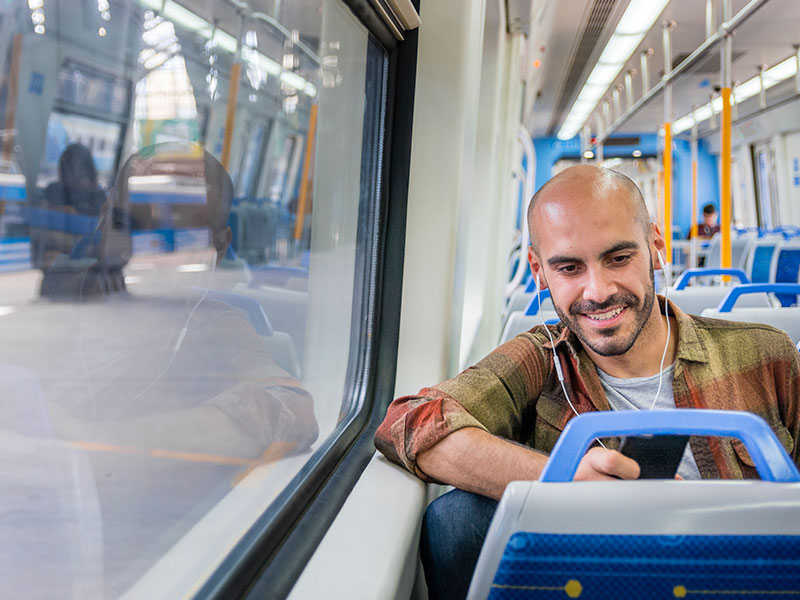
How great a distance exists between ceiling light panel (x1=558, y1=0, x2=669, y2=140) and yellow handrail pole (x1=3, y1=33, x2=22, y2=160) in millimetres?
4930

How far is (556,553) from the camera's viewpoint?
704 millimetres

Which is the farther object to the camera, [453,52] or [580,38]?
[580,38]

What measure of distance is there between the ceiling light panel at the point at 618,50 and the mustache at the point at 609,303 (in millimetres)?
4038

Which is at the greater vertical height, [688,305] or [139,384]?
[688,305]

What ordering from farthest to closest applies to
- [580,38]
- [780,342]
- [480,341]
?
[580,38], [480,341], [780,342]

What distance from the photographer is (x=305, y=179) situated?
5.16ft

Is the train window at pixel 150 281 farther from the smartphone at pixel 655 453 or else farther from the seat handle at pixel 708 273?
the seat handle at pixel 708 273

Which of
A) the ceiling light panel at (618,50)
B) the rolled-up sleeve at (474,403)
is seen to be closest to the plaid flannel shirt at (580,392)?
the rolled-up sleeve at (474,403)

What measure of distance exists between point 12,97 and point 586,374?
119 centimetres

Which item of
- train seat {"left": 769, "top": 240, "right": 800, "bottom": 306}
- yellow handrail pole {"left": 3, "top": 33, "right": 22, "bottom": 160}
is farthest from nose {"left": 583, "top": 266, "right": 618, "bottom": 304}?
train seat {"left": 769, "top": 240, "right": 800, "bottom": 306}

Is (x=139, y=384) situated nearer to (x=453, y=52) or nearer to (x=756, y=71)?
(x=453, y=52)

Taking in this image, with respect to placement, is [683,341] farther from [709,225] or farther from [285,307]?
[709,225]

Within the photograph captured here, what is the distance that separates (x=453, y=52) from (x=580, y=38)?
5.57 m

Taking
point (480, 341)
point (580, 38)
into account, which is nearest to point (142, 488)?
point (480, 341)
